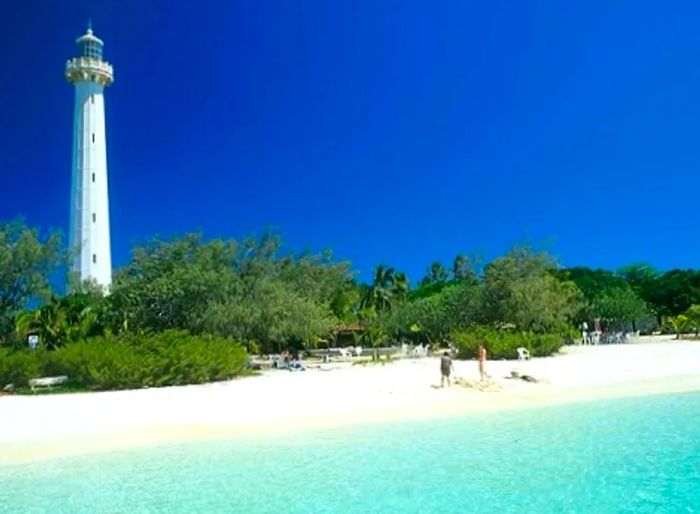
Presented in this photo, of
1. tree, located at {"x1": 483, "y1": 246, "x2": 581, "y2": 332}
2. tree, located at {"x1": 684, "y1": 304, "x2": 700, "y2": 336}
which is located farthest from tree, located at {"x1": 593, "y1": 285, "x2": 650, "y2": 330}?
tree, located at {"x1": 483, "y1": 246, "x2": 581, "y2": 332}

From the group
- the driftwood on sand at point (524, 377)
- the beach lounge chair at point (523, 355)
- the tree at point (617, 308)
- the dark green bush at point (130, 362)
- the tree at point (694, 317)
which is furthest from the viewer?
the tree at point (617, 308)

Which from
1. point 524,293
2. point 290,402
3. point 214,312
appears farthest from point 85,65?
point 290,402

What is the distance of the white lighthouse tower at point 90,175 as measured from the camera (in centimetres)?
5394

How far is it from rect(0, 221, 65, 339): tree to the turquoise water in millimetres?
18259

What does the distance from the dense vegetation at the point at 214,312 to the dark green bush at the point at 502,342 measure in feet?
0.22

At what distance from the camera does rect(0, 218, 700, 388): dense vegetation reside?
25.5 m

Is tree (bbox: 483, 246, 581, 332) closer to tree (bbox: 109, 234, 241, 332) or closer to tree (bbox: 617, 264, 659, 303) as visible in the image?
tree (bbox: 109, 234, 241, 332)

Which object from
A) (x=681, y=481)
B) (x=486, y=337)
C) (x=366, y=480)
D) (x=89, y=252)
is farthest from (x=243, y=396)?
(x=89, y=252)

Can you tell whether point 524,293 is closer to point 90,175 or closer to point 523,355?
point 523,355

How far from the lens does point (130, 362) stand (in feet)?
79.9

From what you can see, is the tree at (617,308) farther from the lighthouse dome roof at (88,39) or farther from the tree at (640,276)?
the lighthouse dome roof at (88,39)

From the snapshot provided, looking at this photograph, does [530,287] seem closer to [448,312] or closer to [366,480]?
[448,312]

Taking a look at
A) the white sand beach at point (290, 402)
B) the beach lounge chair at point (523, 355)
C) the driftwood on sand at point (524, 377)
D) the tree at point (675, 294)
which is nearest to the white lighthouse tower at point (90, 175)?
the white sand beach at point (290, 402)

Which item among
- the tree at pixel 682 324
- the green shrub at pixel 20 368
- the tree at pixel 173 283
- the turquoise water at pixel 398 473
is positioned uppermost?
the tree at pixel 173 283
